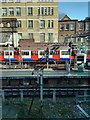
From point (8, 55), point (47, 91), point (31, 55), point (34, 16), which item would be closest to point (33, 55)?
point (31, 55)

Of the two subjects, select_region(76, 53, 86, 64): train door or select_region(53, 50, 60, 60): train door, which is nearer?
select_region(76, 53, 86, 64): train door

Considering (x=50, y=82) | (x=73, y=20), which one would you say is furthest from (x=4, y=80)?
(x=73, y=20)

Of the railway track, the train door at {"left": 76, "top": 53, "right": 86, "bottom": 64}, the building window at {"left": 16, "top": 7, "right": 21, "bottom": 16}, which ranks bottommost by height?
the railway track

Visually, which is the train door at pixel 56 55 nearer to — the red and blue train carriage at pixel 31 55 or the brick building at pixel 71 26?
the red and blue train carriage at pixel 31 55

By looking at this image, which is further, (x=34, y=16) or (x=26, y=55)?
(x=34, y=16)

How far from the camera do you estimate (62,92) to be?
44.5ft

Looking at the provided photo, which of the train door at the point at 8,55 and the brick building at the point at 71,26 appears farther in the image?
the brick building at the point at 71,26

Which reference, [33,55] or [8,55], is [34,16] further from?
[8,55]

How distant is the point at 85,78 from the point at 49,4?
77.4ft

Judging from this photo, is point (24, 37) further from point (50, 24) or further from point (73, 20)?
point (73, 20)

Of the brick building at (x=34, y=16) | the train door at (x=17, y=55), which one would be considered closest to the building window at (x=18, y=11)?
the brick building at (x=34, y=16)

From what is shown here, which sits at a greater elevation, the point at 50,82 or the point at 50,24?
the point at 50,24

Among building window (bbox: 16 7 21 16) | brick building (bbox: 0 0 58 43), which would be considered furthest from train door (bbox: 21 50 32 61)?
building window (bbox: 16 7 21 16)

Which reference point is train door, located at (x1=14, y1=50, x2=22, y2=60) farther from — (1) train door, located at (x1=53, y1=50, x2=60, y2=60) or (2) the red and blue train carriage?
(1) train door, located at (x1=53, y1=50, x2=60, y2=60)
